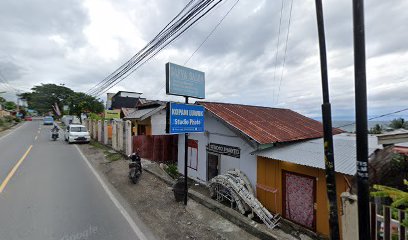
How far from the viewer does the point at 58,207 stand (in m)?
6.93

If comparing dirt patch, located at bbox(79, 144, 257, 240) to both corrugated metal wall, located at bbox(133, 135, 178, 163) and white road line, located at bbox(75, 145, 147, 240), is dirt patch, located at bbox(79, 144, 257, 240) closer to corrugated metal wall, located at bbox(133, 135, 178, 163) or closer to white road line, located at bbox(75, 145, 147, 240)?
white road line, located at bbox(75, 145, 147, 240)

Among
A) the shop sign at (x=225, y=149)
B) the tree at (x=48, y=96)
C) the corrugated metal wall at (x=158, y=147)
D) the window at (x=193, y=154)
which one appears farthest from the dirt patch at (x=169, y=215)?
the tree at (x=48, y=96)

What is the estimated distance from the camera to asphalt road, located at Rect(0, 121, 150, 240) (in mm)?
5531

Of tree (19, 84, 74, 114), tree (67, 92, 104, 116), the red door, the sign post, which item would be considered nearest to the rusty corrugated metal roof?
the sign post

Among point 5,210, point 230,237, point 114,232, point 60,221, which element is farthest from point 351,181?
point 5,210

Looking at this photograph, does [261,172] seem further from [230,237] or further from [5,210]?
[5,210]

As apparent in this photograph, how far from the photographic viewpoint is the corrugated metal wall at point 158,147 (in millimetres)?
15688

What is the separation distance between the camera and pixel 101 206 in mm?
7215

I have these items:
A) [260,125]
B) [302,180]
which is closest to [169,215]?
[302,180]

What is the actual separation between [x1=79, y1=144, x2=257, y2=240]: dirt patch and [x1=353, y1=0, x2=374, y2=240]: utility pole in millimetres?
3747

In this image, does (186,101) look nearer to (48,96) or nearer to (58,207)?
(58,207)

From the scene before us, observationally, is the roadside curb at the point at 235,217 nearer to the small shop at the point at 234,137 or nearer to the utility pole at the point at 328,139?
the small shop at the point at 234,137

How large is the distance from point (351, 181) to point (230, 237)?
346 centimetres

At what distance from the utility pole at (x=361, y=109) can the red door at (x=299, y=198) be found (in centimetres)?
412
